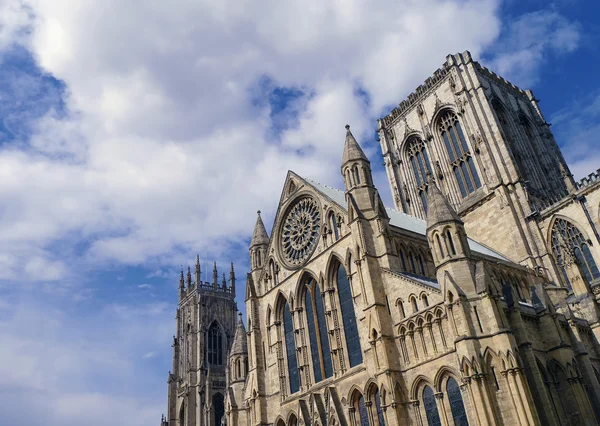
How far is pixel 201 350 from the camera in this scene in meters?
77.9

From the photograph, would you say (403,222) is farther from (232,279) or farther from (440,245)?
(232,279)

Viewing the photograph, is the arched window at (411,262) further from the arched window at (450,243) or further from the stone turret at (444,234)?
the arched window at (450,243)

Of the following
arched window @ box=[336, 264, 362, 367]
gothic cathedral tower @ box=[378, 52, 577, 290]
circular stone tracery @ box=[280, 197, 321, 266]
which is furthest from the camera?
gothic cathedral tower @ box=[378, 52, 577, 290]

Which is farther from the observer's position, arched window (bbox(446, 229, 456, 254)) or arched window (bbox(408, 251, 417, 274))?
arched window (bbox(408, 251, 417, 274))

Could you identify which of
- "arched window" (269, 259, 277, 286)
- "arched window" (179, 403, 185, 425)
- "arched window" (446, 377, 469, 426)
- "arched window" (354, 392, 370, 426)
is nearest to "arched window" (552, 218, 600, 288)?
"arched window" (446, 377, 469, 426)

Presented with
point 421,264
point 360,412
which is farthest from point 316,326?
point 421,264

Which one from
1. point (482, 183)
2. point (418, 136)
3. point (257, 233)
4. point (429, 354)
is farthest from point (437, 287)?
point (418, 136)

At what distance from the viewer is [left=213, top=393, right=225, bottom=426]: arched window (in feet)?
236

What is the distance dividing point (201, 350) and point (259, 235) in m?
44.6

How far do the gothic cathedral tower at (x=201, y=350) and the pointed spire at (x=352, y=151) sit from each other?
49.1m

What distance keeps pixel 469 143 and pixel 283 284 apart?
23423mm

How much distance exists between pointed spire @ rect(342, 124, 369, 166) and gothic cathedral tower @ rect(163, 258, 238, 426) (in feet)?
161

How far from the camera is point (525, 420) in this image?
787 inches

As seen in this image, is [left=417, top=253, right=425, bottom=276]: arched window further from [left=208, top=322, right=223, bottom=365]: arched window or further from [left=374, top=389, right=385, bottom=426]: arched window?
[left=208, top=322, right=223, bottom=365]: arched window
